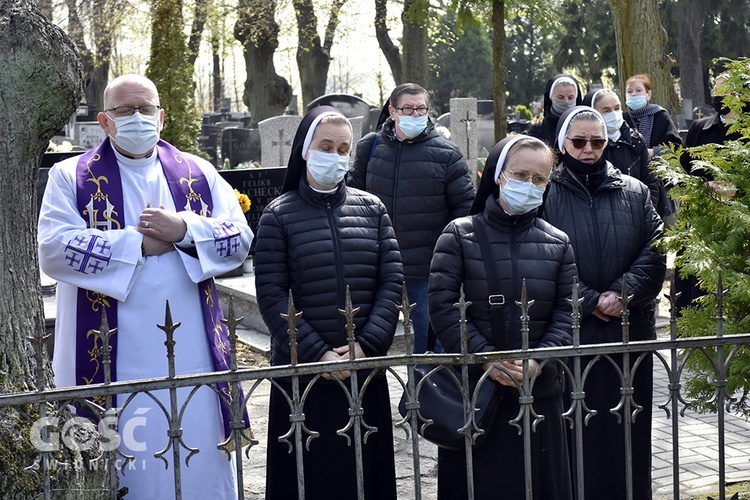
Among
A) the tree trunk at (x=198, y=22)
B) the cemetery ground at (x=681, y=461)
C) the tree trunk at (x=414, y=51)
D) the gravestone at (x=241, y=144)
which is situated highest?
the tree trunk at (x=198, y=22)

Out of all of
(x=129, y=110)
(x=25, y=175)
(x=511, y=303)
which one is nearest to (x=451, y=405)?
(x=511, y=303)

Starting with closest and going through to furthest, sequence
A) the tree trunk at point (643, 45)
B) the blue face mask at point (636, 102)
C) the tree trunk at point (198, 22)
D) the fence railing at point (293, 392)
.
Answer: the fence railing at point (293, 392)
the blue face mask at point (636, 102)
the tree trunk at point (643, 45)
the tree trunk at point (198, 22)

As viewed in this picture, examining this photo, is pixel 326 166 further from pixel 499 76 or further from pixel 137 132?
pixel 499 76

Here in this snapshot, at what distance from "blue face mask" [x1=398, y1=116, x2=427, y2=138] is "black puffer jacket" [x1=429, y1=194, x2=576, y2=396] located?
7.10 feet

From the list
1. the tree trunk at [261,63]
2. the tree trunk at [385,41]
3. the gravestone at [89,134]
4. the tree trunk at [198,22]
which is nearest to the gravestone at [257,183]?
the gravestone at [89,134]

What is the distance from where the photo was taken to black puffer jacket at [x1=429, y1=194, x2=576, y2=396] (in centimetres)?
404

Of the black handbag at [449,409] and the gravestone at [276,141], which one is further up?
the gravestone at [276,141]

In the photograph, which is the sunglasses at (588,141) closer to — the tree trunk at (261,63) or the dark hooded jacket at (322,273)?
the dark hooded jacket at (322,273)

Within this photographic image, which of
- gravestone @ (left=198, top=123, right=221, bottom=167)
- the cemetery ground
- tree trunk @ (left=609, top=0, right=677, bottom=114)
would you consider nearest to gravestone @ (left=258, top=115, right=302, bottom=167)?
tree trunk @ (left=609, top=0, right=677, bottom=114)

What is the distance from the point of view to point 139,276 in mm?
4230

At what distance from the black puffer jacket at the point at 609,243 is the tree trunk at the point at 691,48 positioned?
1445 inches

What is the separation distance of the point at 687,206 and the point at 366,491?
68.4 inches

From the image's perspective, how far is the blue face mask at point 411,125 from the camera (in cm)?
628

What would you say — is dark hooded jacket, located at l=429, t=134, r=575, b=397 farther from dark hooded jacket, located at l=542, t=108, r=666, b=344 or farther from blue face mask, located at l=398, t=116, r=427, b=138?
blue face mask, located at l=398, t=116, r=427, b=138
